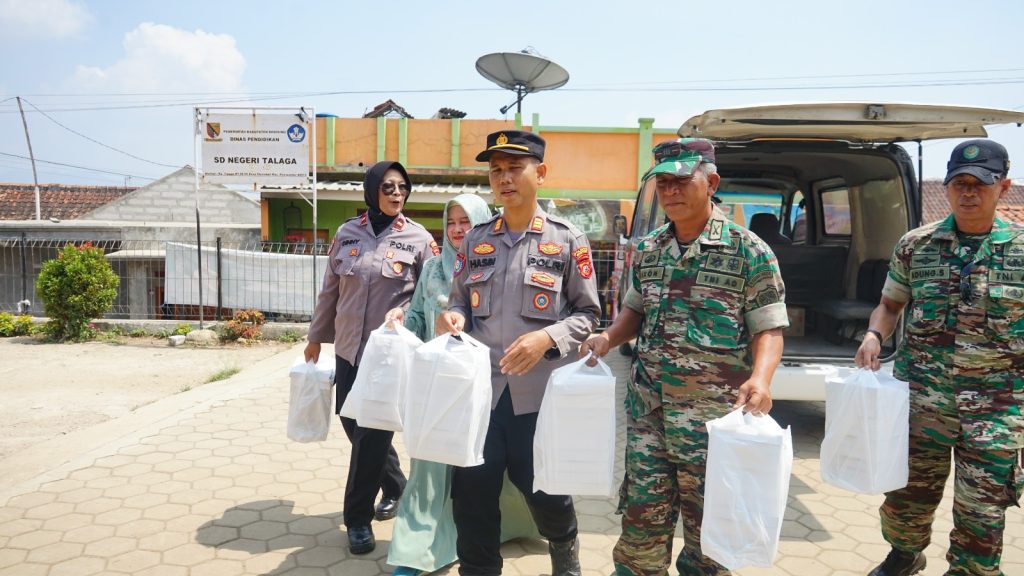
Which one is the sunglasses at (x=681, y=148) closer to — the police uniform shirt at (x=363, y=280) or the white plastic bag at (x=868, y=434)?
the white plastic bag at (x=868, y=434)

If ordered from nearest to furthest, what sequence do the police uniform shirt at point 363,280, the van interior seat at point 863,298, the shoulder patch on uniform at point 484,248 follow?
the shoulder patch on uniform at point 484,248 → the police uniform shirt at point 363,280 → the van interior seat at point 863,298

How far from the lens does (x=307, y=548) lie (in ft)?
10.0

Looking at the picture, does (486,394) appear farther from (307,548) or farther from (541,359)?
(307,548)

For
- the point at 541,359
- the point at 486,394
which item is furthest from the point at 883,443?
the point at 486,394

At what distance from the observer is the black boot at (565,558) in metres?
2.53

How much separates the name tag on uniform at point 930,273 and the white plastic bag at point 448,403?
5.53 ft

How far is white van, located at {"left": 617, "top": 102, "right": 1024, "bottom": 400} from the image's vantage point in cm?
373

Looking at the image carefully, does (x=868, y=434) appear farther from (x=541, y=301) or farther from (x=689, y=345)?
(x=541, y=301)

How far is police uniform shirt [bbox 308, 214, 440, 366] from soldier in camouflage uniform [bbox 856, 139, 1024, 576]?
78.8 inches

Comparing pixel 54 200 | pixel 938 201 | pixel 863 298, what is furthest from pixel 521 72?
pixel 54 200

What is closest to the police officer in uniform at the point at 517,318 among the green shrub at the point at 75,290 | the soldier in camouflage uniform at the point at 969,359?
the soldier in camouflage uniform at the point at 969,359

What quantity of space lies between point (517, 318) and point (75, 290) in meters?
9.27

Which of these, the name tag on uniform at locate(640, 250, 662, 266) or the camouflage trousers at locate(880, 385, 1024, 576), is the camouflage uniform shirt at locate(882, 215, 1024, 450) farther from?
the name tag on uniform at locate(640, 250, 662, 266)

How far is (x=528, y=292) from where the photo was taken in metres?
2.40
